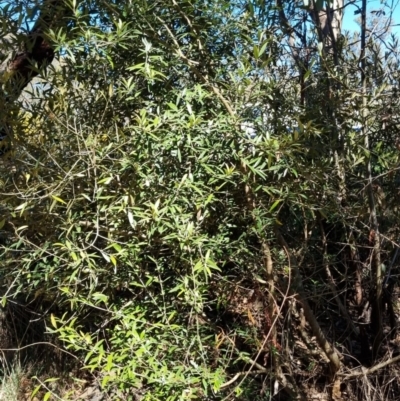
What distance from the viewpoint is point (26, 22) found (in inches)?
118

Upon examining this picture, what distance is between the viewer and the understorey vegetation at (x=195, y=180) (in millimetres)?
2869

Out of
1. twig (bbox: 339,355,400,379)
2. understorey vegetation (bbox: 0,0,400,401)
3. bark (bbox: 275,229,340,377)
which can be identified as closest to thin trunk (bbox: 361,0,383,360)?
understorey vegetation (bbox: 0,0,400,401)

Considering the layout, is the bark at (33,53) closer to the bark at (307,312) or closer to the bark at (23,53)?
the bark at (23,53)

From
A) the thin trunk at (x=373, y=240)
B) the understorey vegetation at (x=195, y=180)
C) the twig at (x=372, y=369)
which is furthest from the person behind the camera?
the twig at (x=372, y=369)

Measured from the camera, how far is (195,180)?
2912mm

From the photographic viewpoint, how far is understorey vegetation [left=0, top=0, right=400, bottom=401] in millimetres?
2869

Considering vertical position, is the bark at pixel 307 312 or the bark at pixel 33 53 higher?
the bark at pixel 33 53

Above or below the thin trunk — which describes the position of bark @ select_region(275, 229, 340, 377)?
below

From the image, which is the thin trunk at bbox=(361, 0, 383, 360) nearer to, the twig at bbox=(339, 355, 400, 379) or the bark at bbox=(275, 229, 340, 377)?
the twig at bbox=(339, 355, 400, 379)

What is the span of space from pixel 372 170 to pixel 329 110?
1.66 feet

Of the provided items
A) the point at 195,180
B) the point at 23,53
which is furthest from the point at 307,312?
the point at 23,53

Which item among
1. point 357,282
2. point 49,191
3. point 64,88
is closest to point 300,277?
point 357,282

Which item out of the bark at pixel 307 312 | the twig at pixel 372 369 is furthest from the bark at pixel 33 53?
the twig at pixel 372 369

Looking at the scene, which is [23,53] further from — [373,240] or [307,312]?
[373,240]
